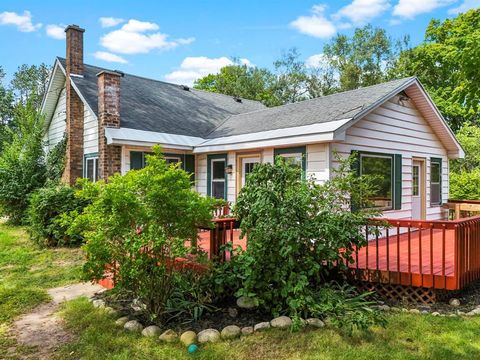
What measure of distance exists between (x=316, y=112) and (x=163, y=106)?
223 inches

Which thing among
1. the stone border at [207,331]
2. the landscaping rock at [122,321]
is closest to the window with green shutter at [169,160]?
the landscaping rock at [122,321]

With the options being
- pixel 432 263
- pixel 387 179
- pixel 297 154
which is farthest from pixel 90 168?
pixel 432 263

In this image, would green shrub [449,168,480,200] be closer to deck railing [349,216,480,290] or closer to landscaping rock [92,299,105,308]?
deck railing [349,216,480,290]

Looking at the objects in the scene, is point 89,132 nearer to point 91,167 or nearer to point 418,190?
point 91,167

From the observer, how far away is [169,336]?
3.60 meters

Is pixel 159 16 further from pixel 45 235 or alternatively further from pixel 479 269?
pixel 479 269

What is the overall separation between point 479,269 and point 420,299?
3.81ft

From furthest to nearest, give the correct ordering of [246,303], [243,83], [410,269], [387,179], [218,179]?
[243,83], [218,179], [387,179], [410,269], [246,303]

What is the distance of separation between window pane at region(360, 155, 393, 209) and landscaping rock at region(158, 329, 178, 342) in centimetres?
576

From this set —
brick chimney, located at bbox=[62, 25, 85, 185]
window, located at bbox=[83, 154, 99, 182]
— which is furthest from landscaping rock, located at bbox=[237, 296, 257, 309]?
brick chimney, located at bbox=[62, 25, 85, 185]

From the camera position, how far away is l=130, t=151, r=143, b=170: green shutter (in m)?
9.09

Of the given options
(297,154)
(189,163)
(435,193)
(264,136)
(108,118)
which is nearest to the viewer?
(297,154)

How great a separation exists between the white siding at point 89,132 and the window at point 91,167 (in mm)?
179

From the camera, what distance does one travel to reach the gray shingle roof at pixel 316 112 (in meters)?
7.81
